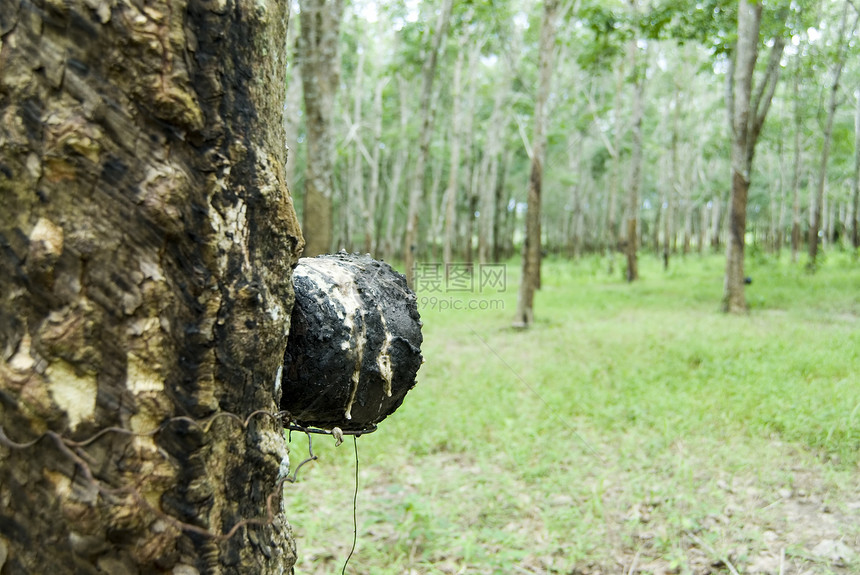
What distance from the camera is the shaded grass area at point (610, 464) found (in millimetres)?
2912

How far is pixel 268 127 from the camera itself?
2.99 feet

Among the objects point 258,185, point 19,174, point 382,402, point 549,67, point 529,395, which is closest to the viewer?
point 19,174

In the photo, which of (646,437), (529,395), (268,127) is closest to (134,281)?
(268,127)

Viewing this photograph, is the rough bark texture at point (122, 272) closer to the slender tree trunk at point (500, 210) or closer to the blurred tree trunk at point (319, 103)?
the blurred tree trunk at point (319, 103)

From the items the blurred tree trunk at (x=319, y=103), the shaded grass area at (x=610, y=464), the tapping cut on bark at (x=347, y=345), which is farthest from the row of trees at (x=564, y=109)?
the tapping cut on bark at (x=347, y=345)

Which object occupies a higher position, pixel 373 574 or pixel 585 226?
pixel 585 226

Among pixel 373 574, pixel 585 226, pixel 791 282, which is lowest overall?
pixel 373 574

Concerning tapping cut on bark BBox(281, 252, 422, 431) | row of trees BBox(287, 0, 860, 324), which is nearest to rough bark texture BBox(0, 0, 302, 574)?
tapping cut on bark BBox(281, 252, 422, 431)

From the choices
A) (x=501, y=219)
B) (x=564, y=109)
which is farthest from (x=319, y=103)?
(x=501, y=219)

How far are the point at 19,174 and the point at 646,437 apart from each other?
4.18 metres

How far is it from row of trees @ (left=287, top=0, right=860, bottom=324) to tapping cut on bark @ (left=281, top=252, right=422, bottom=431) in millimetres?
4155

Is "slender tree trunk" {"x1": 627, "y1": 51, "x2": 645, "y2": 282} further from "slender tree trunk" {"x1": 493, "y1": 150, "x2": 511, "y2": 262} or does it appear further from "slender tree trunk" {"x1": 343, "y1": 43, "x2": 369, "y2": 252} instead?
"slender tree trunk" {"x1": 493, "y1": 150, "x2": 511, "y2": 262}

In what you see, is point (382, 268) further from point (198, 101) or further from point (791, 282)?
point (791, 282)

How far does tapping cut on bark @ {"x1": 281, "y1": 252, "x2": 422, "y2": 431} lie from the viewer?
1.10 metres
